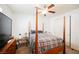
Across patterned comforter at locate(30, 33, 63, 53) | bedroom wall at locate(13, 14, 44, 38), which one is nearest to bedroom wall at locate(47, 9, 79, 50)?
patterned comforter at locate(30, 33, 63, 53)

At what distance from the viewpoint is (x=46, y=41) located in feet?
6.03

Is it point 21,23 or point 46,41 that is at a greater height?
point 21,23

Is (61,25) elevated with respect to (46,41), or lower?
elevated

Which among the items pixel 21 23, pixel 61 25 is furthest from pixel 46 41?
pixel 21 23

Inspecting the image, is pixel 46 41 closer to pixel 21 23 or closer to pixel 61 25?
pixel 61 25

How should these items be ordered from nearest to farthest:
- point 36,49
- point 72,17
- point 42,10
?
point 36,49 → point 42,10 → point 72,17

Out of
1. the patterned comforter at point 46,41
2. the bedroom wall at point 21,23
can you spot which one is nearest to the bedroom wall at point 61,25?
the patterned comforter at point 46,41

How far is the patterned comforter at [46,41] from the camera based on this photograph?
1.76 metres

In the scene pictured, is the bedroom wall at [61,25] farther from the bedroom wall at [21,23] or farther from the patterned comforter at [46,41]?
the bedroom wall at [21,23]
